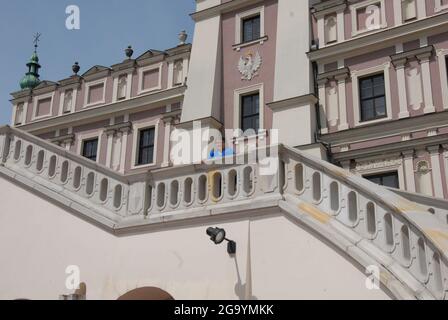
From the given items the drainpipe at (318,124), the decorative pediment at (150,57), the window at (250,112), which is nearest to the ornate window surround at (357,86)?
the drainpipe at (318,124)

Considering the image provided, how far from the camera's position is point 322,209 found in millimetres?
7082

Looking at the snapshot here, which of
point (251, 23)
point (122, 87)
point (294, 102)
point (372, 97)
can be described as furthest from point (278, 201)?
point (122, 87)

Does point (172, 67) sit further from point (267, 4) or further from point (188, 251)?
point (188, 251)

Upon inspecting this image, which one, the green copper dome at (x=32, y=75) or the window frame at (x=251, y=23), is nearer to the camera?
the window frame at (x=251, y=23)

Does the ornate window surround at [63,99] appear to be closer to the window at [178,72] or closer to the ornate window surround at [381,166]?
the window at [178,72]

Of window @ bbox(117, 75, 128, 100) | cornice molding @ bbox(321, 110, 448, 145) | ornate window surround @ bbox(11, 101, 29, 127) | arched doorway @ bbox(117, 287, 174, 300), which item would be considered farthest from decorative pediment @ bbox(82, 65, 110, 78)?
arched doorway @ bbox(117, 287, 174, 300)

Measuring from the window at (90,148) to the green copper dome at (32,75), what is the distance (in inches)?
283

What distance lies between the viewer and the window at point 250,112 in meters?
18.8

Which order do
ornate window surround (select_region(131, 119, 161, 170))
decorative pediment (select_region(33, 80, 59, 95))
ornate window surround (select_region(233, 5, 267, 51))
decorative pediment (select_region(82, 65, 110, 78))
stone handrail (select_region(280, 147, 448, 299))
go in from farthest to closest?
decorative pediment (select_region(33, 80, 59, 95)), decorative pediment (select_region(82, 65, 110, 78)), ornate window surround (select_region(131, 119, 161, 170)), ornate window surround (select_region(233, 5, 267, 51)), stone handrail (select_region(280, 147, 448, 299))

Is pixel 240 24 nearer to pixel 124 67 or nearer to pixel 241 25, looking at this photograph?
pixel 241 25

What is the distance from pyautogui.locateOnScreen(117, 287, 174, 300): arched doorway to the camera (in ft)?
26.2

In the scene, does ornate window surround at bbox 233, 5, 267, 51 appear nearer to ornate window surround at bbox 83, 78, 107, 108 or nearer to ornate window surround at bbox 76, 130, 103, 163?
ornate window surround at bbox 83, 78, 107, 108

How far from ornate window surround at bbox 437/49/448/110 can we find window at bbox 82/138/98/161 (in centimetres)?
1259

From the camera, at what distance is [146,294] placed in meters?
8.16
